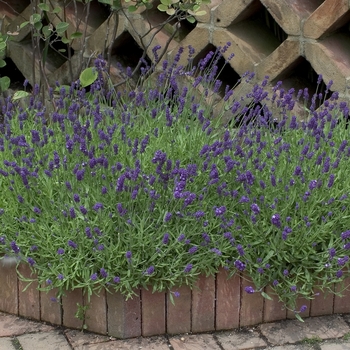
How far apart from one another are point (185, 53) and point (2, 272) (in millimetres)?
1940

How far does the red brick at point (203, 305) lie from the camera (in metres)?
3.00

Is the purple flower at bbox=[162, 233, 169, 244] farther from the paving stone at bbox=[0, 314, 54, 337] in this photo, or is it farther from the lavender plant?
the paving stone at bbox=[0, 314, 54, 337]

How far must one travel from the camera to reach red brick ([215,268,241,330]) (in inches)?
119

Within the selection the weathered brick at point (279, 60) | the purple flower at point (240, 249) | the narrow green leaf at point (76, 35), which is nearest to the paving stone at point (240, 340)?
the purple flower at point (240, 249)

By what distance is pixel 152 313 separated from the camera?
117 inches

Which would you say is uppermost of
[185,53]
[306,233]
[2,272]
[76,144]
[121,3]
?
[121,3]

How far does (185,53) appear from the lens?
4535 millimetres

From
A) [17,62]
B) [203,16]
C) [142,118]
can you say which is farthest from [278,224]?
[17,62]

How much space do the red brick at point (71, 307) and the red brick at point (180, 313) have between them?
1.11 feet

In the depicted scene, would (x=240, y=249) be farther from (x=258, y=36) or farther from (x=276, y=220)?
(x=258, y=36)

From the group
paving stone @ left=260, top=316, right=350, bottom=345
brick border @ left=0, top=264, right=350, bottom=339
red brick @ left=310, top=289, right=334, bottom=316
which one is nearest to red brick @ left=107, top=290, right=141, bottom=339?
brick border @ left=0, top=264, right=350, bottom=339

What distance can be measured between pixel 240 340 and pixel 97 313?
55 centimetres

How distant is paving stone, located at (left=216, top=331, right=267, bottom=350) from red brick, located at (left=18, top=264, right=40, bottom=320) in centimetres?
72

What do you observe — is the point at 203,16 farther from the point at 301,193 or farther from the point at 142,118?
the point at 301,193
